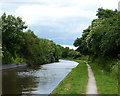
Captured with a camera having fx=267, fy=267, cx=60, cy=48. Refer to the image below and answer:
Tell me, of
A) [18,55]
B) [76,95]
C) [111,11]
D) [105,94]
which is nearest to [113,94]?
[105,94]

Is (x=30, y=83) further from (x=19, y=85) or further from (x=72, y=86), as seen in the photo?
(x=72, y=86)

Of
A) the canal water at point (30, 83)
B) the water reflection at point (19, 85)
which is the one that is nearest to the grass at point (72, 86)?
the canal water at point (30, 83)

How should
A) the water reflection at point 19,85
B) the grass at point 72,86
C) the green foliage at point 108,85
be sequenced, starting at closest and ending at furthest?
the green foliage at point 108,85 → the grass at point 72,86 → the water reflection at point 19,85

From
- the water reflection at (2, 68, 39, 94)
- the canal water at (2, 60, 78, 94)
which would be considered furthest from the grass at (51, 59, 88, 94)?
the water reflection at (2, 68, 39, 94)

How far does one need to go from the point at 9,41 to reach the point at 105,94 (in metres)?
45.0

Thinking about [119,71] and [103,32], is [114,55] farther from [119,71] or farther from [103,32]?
[119,71]

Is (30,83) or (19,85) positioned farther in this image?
(30,83)

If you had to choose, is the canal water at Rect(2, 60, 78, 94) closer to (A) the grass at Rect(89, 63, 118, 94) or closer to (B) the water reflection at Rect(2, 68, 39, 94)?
(B) the water reflection at Rect(2, 68, 39, 94)

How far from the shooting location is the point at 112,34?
27.5m

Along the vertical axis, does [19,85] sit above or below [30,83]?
below

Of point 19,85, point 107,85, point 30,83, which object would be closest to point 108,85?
point 107,85

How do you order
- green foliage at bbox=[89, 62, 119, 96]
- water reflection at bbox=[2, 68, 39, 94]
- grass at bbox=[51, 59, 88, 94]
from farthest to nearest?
water reflection at bbox=[2, 68, 39, 94], grass at bbox=[51, 59, 88, 94], green foliage at bbox=[89, 62, 119, 96]

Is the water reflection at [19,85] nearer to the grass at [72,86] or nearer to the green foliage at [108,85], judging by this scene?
the grass at [72,86]

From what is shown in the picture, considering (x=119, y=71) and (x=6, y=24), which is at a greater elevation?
(x=6, y=24)
